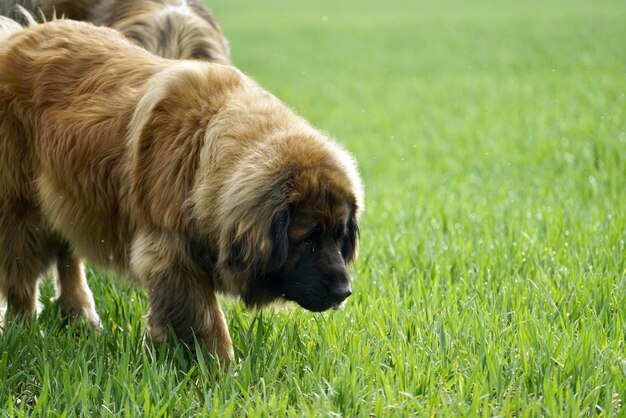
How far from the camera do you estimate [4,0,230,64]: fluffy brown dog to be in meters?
6.32

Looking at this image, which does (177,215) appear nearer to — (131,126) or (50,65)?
(131,126)

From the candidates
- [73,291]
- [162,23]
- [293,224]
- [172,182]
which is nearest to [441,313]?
[293,224]

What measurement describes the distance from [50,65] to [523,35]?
2013 cm

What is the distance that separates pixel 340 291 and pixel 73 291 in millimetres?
2100

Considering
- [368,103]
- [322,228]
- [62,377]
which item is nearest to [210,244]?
[322,228]

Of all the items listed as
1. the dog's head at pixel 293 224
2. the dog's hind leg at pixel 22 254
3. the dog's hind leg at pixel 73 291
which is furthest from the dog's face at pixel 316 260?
the dog's hind leg at pixel 73 291

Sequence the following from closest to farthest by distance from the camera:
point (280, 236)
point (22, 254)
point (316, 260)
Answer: point (280, 236) → point (316, 260) → point (22, 254)

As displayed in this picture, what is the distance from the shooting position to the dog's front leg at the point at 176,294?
4238 millimetres

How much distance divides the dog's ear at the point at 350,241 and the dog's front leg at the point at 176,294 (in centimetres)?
70

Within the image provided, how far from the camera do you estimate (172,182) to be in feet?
13.9

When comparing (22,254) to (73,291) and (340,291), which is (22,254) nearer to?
(73,291)

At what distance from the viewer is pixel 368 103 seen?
1534 centimetres

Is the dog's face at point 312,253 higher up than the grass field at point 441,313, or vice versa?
the dog's face at point 312,253

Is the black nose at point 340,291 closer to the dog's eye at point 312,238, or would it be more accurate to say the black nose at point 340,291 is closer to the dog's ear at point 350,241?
the dog's eye at point 312,238
